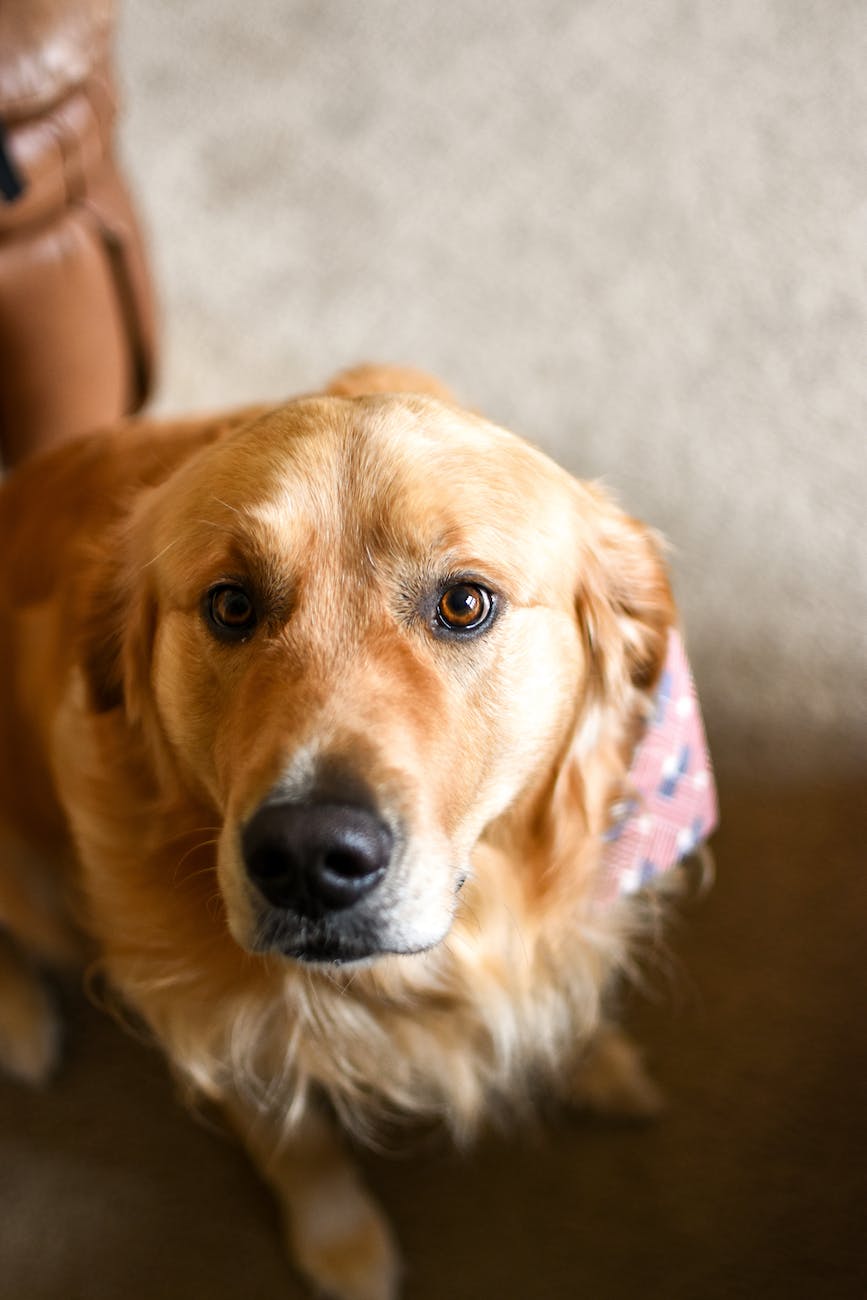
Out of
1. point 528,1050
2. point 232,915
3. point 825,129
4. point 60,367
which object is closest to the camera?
point 232,915

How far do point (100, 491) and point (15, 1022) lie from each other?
3.60 ft

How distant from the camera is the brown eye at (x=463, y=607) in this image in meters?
1.41

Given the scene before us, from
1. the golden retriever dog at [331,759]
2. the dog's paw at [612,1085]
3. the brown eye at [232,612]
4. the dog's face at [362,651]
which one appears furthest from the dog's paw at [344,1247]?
the brown eye at [232,612]

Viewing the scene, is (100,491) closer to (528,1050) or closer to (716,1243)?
(528,1050)

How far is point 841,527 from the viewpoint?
2580 millimetres

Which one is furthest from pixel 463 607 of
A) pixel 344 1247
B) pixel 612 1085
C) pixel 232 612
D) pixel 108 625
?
pixel 344 1247

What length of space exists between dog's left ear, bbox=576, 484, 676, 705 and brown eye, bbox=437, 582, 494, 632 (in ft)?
0.64

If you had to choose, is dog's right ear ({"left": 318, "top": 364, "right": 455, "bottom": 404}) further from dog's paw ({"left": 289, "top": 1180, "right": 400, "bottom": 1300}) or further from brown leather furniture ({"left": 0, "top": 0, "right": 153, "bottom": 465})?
dog's paw ({"left": 289, "top": 1180, "right": 400, "bottom": 1300})

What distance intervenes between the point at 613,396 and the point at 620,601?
1283 millimetres

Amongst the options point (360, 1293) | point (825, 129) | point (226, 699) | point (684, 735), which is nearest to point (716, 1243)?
point (360, 1293)

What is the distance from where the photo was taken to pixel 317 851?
1185 millimetres

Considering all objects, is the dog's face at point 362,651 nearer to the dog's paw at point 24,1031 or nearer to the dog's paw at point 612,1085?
the dog's paw at point 612,1085

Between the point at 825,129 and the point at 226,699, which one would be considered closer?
the point at 226,699

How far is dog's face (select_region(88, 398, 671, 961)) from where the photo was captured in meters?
1.23
